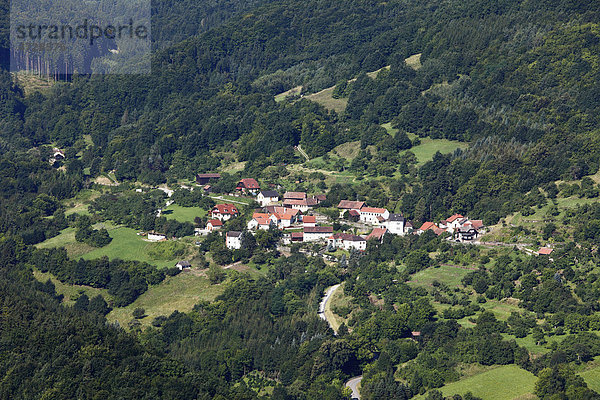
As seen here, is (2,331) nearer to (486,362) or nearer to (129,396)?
(129,396)

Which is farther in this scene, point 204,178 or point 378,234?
point 204,178

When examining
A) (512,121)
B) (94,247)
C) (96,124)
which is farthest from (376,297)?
(96,124)

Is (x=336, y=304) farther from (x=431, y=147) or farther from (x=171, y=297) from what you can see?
(x=431, y=147)

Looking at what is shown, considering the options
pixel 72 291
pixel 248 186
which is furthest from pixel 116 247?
pixel 248 186

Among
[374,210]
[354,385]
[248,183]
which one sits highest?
[354,385]

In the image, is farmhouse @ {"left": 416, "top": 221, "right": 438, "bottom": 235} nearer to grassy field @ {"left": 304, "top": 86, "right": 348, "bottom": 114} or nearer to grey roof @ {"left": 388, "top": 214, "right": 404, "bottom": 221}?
grey roof @ {"left": 388, "top": 214, "right": 404, "bottom": 221}

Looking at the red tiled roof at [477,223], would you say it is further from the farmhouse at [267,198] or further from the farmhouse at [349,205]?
the farmhouse at [267,198]
